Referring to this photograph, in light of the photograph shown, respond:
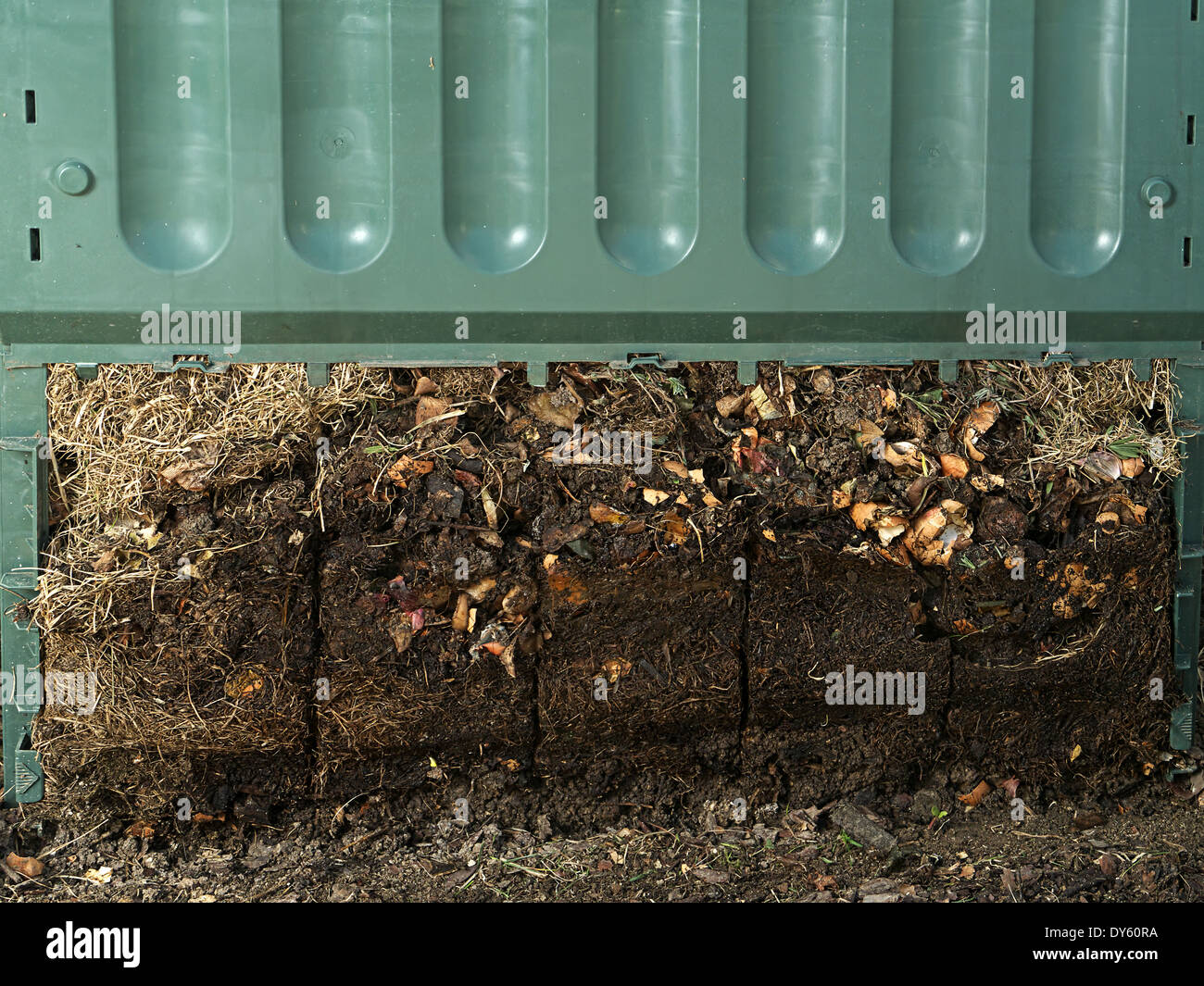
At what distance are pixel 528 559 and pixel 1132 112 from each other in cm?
256

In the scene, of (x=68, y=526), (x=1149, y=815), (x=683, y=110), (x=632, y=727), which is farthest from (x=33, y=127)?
(x=1149, y=815)

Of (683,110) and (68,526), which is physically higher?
(683,110)

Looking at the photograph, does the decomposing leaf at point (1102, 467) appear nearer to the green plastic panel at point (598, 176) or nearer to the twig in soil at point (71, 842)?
the green plastic panel at point (598, 176)

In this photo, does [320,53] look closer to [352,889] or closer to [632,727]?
[632,727]

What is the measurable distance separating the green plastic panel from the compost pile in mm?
201

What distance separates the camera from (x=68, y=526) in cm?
365

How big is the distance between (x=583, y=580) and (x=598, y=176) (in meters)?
1.35

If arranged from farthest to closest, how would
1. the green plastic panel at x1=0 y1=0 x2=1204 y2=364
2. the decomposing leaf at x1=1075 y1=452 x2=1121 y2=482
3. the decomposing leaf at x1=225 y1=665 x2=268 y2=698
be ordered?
the decomposing leaf at x1=1075 y1=452 x2=1121 y2=482
the decomposing leaf at x1=225 y1=665 x2=268 y2=698
the green plastic panel at x1=0 y1=0 x2=1204 y2=364

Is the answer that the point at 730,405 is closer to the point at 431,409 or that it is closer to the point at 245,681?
the point at 431,409

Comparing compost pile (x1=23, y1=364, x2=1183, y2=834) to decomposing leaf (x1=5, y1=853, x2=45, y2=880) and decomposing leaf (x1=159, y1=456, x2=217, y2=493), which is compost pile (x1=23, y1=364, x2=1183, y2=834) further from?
decomposing leaf (x1=5, y1=853, x2=45, y2=880)

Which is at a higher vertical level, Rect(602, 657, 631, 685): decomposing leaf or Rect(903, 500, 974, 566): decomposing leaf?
Rect(903, 500, 974, 566): decomposing leaf

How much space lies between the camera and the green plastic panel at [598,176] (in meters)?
3.48

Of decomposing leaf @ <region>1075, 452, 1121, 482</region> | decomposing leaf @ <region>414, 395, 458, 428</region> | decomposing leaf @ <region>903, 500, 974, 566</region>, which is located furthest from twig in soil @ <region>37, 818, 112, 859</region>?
decomposing leaf @ <region>1075, 452, 1121, 482</region>

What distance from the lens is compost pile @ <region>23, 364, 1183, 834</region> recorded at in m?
3.58
